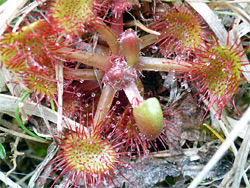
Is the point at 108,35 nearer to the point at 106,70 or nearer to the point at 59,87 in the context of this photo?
the point at 106,70

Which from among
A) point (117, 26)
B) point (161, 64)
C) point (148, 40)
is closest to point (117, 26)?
point (117, 26)

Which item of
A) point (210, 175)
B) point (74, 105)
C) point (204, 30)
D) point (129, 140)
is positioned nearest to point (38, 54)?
point (74, 105)

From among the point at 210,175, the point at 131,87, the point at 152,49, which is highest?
the point at 152,49

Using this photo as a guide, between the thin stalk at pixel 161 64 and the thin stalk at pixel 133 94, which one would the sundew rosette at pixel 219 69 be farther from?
the thin stalk at pixel 133 94

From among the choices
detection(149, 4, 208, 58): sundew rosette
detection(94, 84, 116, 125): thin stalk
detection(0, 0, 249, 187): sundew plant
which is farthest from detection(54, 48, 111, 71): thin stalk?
detection(149, 4, 208, 58): sundew rosette

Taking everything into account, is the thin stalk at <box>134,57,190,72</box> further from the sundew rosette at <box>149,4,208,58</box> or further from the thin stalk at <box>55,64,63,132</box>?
the thin stalk at <box>55,64,63,132</box>

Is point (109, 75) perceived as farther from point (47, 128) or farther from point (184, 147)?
point (184, 147)

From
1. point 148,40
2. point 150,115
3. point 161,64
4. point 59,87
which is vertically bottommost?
point 150,115
